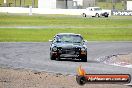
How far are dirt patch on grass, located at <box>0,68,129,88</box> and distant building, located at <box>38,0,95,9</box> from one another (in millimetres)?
100020

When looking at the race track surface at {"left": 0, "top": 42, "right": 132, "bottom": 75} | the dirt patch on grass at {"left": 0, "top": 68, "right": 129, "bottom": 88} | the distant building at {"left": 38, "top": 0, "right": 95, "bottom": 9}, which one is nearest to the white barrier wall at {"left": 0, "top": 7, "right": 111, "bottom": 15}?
the distant building at {"left": 38, "top": 0, "right": 95, "bottom": 9}

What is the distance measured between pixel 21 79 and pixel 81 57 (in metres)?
8.19

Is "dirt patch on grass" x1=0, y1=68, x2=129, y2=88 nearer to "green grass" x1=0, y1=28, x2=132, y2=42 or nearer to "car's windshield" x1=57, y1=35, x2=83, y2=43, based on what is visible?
"car's windshield" x1=57, y1=35, x2=83, y2=43

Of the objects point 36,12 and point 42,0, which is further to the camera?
point 42,0

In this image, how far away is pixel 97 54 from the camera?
27656mm

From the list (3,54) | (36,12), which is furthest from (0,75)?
(36,12)

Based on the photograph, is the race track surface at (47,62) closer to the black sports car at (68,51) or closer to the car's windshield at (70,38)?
the black sports car at (68,51)

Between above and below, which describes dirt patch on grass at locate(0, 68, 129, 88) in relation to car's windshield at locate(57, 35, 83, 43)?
below

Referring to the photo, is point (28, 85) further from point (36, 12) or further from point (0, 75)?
point (36, 12)

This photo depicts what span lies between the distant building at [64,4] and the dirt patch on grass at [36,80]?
100m

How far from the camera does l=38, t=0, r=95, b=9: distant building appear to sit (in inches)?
4631

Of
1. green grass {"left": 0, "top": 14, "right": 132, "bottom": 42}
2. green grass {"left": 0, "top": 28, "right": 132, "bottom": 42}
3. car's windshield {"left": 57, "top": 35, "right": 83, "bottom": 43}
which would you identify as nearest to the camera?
car's windshield {"left": 57, "top": 35, "right": 83, "bottom": 43}

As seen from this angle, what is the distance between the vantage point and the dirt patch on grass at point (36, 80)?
551 inches

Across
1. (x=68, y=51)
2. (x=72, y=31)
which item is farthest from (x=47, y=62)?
(x=72, y=31)
